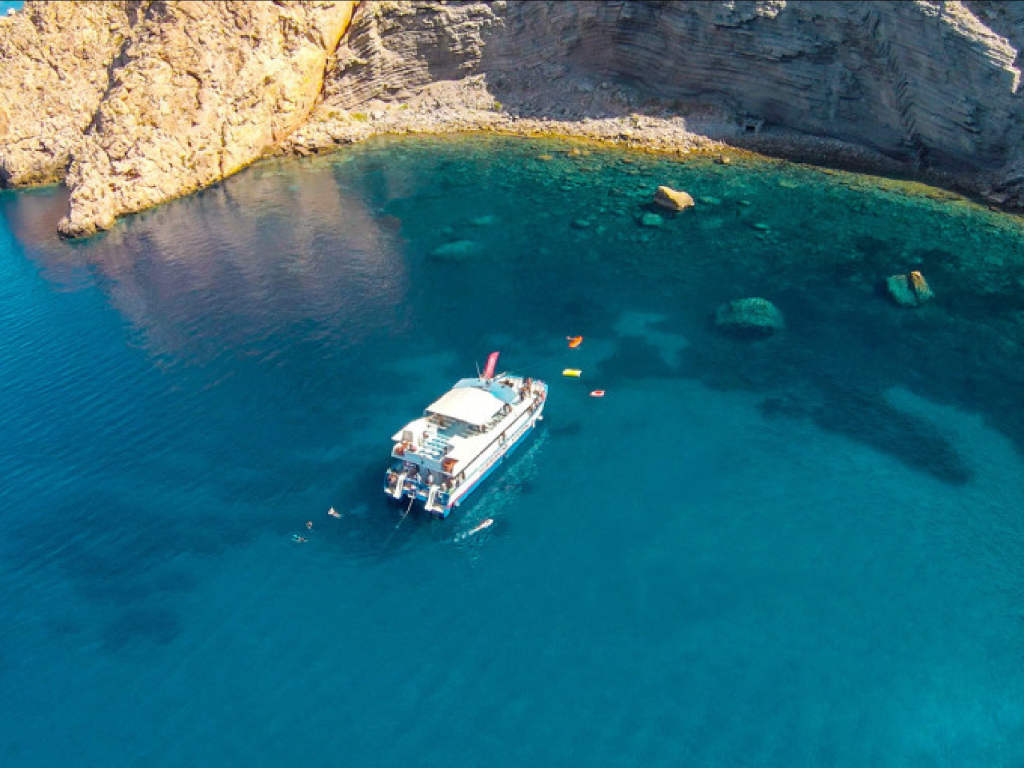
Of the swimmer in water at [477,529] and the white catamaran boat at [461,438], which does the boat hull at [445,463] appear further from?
→ the swimmer in water at [477,529]

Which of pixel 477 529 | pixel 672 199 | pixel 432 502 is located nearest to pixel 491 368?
pixel 432 502

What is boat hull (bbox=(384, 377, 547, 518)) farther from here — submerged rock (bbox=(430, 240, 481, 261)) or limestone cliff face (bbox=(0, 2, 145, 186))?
limestone cliff face (bbox=(0, 2, 145, 186))

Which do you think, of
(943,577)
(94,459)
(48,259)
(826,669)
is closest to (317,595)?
(94,459)

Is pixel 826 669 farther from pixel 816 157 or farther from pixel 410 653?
pixel 816 157

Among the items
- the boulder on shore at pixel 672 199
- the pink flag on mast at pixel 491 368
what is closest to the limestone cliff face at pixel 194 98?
the boulder on shore at pixel 672 199

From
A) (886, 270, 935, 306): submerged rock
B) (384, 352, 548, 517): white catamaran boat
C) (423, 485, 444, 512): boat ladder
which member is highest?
(886, 270, 935, 306): submerged rock

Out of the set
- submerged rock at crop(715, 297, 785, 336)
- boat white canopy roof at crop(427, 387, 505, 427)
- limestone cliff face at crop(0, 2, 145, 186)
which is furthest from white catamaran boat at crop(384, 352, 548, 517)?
limestone cliff face at crop(0, 2, 145, 186)
